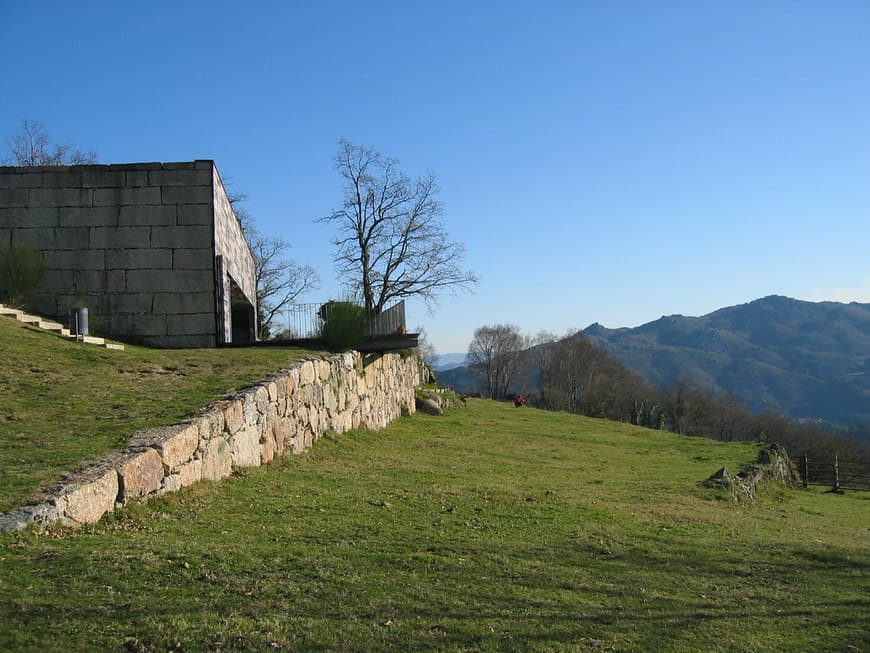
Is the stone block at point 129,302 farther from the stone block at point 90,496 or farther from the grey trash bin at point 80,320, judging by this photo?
the stone block at point 90,496

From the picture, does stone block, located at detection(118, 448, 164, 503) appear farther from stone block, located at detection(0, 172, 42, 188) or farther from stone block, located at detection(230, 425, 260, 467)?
stone block, located at detection(0, 172, 42, 188)

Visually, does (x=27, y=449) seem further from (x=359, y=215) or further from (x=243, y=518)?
(x=359, y=215)

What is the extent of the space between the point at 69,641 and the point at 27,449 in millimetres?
3884

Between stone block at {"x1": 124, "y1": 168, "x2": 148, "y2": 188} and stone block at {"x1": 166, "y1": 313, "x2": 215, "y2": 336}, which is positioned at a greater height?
stone block at {"x1": 124, "y1": 168, "x2": 148, "y2": 188}

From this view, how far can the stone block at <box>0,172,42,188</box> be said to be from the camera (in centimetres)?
1753

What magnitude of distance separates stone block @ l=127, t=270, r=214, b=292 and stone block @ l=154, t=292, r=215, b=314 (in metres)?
0.12

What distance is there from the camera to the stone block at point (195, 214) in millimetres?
17984

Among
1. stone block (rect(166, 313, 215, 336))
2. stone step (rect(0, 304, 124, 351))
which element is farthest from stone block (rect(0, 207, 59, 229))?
stone block (rect(166, 313, 215, 336))

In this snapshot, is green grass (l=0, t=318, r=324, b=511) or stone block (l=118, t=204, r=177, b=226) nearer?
green grass (l=0, t=318, r=324, b=511)

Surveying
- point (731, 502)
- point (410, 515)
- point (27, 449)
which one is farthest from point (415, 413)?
point (27, 449)

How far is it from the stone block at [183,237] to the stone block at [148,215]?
6.7 inches

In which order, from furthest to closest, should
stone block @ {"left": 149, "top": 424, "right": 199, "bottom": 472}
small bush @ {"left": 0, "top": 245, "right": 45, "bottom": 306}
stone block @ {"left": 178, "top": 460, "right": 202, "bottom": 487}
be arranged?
1. small bush @ {"left": 0, "top": 245, "right": 45, "bottom": 306}
2. stone block @ {"left": 178, "top": 460, "right": 202, "bottom": 487}
3. stone block @ {"left": 149, "top": 424, "right": 199, "bottom": 472}

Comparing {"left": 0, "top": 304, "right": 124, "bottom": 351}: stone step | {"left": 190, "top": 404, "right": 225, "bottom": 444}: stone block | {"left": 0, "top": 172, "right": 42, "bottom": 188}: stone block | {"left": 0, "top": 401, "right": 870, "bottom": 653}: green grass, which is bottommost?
{"left": 0, "top": 401, "right": 870, "bottom": 653}: green grass

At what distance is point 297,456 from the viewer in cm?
1280
